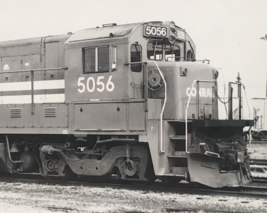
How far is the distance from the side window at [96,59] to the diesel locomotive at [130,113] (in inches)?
0.9

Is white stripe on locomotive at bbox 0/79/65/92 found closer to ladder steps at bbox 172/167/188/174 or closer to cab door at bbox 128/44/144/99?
cab door at bbox 128/44/144/99

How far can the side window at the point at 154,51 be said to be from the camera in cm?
984

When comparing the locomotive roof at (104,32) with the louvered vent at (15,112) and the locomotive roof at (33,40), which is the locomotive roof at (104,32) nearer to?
the locomotive roof at (33,40)

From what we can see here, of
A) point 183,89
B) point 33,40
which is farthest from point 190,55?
point 33,40

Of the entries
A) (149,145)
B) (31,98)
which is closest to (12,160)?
(31,98)

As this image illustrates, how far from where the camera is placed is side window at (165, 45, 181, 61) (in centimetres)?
1010

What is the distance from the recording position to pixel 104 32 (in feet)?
32.6

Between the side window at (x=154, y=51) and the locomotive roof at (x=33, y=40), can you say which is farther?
the locomotive roof at (x=33, y=40)

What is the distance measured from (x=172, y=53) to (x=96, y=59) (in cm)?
186

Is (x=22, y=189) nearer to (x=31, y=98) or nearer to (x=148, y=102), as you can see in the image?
(x=31, y=98)

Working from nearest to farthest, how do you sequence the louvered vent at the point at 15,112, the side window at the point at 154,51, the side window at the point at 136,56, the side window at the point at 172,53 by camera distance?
1. the side window at the point at 136,56
2. the side window at the point at 154,51
3. the side window at the point at 172,53
4. the louvered vent at the point at 15,112

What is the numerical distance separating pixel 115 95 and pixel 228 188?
3342 mm

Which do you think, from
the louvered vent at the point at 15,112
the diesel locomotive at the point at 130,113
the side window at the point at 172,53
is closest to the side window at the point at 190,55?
the diesel locomotive at the point at 130,113

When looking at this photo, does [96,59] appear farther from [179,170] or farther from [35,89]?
[179,170]
